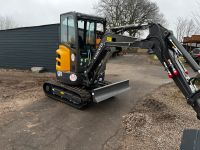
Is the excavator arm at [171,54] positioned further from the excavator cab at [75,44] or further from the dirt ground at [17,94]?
the dirt ground at [17,94]

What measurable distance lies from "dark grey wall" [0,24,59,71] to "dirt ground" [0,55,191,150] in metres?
6.08

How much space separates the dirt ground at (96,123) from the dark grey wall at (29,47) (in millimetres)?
6083

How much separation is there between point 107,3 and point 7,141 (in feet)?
114

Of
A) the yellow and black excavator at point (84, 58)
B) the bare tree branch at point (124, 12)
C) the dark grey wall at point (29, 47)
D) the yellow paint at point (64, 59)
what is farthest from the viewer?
the bare tree branch at point (124, 12)

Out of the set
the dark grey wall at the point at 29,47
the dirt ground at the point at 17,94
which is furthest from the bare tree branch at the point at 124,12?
the dirt ground at the point at 17,94

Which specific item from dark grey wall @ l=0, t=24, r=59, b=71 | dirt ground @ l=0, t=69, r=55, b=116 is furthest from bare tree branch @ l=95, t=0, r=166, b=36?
dirt ground @ l=0, t=69, r=55, b=116

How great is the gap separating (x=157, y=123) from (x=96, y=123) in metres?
1.47

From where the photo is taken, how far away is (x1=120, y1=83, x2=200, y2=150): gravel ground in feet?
17.0

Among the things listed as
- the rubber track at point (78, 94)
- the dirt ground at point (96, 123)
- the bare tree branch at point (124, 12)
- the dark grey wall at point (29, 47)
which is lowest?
the dirt ground at point (96, 123)

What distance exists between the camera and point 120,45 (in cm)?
612

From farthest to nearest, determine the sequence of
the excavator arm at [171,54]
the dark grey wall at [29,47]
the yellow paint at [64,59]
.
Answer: the dark grey wall at [29,47]
the yellow paint at [64,59]
the excavator arm at [171,54]

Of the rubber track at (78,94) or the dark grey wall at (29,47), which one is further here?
the dark grey wall at (29,47)

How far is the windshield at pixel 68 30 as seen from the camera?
7387mm

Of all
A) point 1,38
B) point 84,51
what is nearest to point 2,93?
point 84,51
